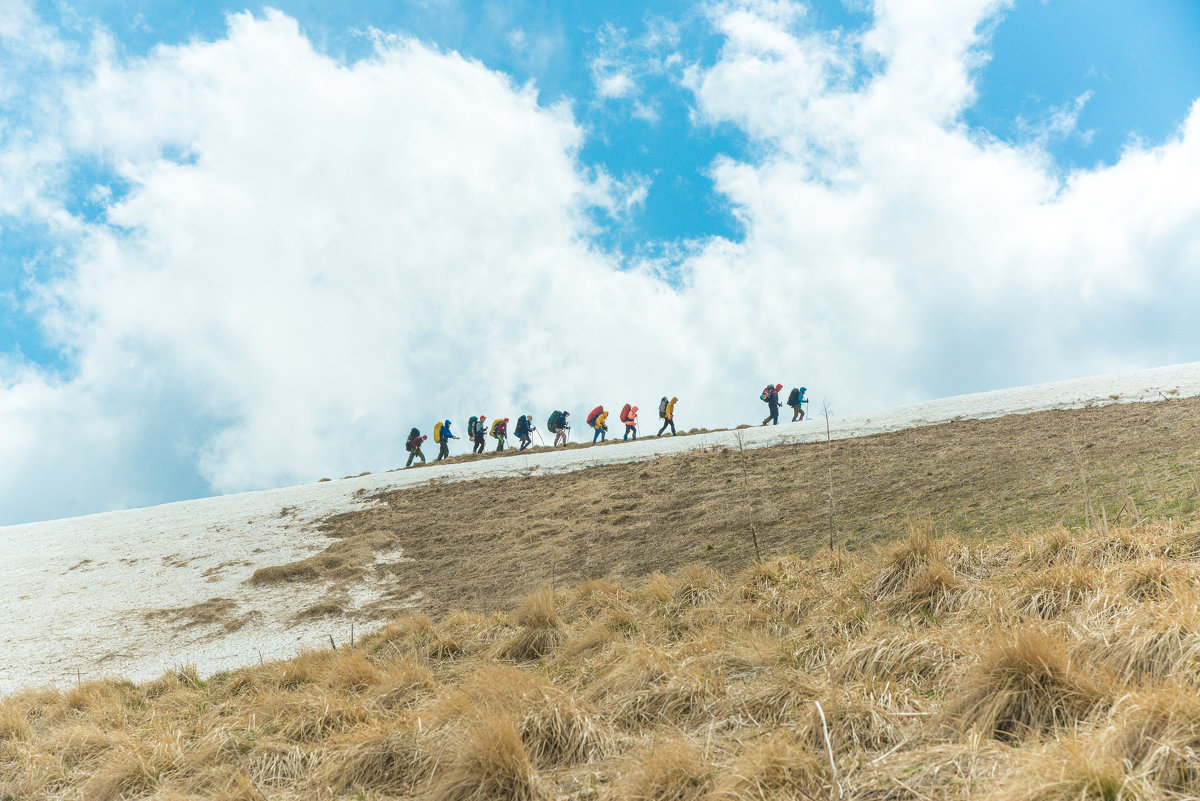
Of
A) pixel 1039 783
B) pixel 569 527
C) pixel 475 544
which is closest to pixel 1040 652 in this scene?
pixel 1039 783

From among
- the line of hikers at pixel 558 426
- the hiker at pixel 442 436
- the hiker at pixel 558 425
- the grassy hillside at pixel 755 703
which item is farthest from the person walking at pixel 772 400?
the grassy hillside at pixel 755 703

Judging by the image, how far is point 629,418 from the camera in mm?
33562

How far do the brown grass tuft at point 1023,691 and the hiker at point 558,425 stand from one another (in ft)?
95.0

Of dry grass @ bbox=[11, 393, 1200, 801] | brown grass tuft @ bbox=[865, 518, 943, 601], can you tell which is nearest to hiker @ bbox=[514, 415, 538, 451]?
dry grass @ bbox=[11, 393, 1200, 801]

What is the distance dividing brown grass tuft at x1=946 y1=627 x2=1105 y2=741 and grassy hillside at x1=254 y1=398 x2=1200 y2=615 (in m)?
3.99

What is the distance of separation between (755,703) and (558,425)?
93.2 ft

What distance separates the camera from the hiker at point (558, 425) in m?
32.9

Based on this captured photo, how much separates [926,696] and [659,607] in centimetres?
365

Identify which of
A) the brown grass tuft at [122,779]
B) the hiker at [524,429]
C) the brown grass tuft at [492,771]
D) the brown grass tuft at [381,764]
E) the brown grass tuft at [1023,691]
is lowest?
the brown grass tuft at [122,779]

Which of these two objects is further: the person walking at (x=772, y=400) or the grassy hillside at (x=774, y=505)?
the person walking at (x=772, y=400)

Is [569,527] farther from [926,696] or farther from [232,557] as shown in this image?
[926,696]

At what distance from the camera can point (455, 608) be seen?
10609mm

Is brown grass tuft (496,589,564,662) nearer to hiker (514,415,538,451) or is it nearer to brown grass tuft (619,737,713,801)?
brown grass tuft (619,737,713,801)

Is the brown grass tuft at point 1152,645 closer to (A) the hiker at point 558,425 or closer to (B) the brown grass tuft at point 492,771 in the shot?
(B) the brown grass tuft at point 492,771
